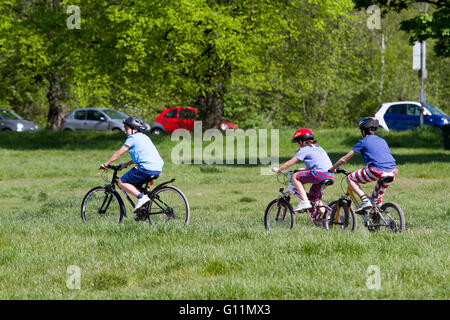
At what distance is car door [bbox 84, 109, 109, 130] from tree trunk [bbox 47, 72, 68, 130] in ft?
5.71

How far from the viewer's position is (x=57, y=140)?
33.2 meters

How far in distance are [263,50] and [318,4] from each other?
3.29 m

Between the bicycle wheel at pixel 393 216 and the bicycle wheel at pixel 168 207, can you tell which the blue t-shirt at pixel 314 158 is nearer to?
the bicycle wheel at pixel 393 216

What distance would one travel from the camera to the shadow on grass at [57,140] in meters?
31.4

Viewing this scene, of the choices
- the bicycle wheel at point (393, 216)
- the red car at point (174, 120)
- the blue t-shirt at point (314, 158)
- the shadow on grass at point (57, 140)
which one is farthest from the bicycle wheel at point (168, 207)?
the red car at point (174, 120)

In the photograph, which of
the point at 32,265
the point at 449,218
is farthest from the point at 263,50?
the point at 32,265

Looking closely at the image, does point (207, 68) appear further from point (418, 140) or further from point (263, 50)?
point (418, 140)

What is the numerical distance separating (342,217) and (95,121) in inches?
1263

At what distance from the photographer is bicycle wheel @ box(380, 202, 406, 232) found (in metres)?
9.37

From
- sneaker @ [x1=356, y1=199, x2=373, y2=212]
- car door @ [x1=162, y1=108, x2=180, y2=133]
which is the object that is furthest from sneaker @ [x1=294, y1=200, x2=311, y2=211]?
car door @ [x1=162, y1=108, x2=180, y2=133]

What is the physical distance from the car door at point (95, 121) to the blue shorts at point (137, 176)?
2969 centimetres

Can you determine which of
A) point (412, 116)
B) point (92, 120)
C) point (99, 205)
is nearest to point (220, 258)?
point (99, 205)

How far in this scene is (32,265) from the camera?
7801mm

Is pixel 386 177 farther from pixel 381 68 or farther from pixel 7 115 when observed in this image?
pixel 381 68
